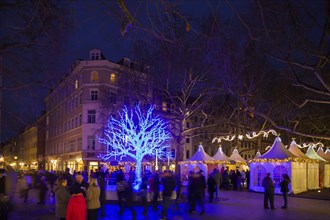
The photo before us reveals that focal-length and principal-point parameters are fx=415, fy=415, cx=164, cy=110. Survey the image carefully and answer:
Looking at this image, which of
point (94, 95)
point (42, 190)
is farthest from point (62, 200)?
point (94, 95)

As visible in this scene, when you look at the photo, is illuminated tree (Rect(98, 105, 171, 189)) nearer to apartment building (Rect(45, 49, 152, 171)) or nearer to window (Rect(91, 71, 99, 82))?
apartment building (Rect(45, 49, 152, 171))

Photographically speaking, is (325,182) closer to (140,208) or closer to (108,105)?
(108,105)

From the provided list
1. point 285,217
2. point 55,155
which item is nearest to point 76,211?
point 285,217

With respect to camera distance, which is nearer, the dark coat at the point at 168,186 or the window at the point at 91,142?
the dark coat at the point at 168,186

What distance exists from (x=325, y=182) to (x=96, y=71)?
1231 inches

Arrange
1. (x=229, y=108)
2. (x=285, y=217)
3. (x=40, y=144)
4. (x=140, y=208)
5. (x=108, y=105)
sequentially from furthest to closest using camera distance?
(x=40, y=144) < (x=229, y=108) < (x=108, y=105) < (x=140, y=208) < (x=285, y=217)

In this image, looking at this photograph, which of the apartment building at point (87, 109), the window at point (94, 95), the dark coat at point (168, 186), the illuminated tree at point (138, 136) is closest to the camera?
the dark coat at point (168, 186)

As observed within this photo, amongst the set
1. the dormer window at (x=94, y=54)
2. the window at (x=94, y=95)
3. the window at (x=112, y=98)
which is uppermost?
the dormer window at (x=94, y=54)

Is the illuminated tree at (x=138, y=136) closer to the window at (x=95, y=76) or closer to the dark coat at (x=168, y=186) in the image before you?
the dark coat at (x=168, y=186)

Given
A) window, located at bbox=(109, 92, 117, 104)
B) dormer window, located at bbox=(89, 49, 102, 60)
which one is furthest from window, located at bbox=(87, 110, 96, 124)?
window, located at bbox=(109, 92, 117, 104)

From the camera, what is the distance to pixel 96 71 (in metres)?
54.4

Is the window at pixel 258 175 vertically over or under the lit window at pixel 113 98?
under

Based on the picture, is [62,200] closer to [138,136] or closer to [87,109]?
[138,136]

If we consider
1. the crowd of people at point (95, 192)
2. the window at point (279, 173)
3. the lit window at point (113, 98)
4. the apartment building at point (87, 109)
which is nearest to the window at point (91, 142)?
the apartment building at point (87, 109)
